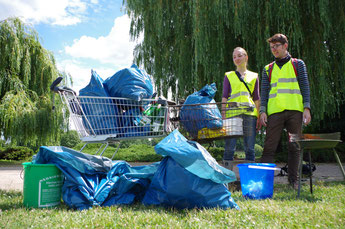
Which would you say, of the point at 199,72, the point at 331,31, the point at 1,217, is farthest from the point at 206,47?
the point at 1,217

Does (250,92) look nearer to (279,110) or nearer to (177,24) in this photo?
(279,110)

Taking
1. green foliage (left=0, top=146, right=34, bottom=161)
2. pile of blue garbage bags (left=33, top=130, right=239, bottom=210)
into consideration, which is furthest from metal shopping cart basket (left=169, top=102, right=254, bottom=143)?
green foliage (left=0, top=146, right=34, bottom=161)

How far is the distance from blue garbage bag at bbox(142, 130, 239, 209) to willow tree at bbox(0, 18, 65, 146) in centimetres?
890

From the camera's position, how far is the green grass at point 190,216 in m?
2.27

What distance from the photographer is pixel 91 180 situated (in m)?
3.10

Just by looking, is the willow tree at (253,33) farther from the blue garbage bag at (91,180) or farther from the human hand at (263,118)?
the blue garbage bag at (91,180)

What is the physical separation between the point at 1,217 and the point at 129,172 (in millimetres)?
1285

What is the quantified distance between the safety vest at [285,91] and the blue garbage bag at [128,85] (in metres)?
1.68

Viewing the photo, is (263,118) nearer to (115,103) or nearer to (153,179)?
(153,179)

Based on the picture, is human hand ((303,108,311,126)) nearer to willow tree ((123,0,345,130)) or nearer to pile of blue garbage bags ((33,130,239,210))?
pile of blue garbage bags ((33,130,239,210))

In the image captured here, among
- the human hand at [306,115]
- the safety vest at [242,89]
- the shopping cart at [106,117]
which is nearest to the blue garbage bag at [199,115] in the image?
the shopping cart at [106,117]

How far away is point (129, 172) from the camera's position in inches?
131

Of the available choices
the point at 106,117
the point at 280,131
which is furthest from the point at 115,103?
the point at 280,131

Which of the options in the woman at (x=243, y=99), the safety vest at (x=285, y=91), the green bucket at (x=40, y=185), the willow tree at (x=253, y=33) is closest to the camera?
the green bucket at (x=40, y=185)
